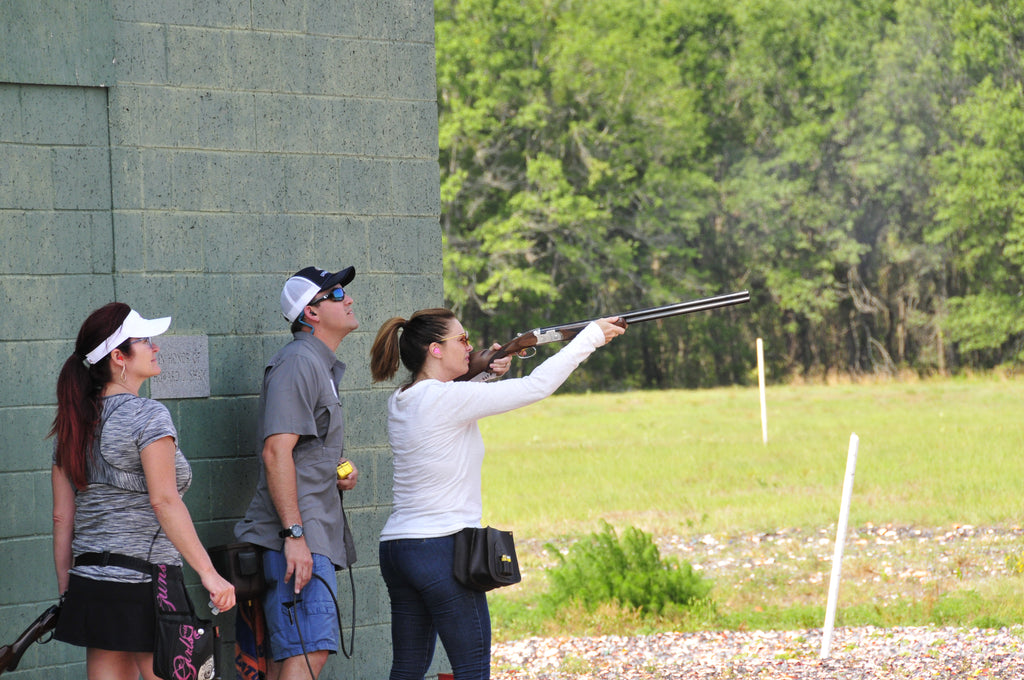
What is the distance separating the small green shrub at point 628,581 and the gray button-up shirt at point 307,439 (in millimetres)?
4415

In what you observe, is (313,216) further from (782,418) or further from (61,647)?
(782,418)

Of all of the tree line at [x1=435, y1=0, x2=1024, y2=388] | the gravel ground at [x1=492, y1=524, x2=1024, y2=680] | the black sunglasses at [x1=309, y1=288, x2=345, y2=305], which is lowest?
the gravel ground at [x1=492, y1=524, x2=1024, y2=680]

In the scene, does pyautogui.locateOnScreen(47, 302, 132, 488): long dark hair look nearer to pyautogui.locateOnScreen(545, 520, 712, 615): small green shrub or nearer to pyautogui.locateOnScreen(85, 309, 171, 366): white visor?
pyautogui.locateOnScreen(85, 309, 171, 366): white visor

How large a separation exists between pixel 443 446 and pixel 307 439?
663mm

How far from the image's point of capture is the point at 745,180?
39.6 metres

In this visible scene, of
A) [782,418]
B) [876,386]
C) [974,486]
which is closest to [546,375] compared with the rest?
[974,486]

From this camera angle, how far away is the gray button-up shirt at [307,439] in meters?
4.59

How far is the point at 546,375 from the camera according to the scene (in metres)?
4.29

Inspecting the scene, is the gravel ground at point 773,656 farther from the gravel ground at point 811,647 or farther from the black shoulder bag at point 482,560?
the black shoulder bag at point 482,560

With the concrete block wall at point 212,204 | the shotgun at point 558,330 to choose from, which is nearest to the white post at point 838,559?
the shotgun at point 558,330

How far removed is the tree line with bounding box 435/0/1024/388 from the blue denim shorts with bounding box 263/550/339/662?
32176mm

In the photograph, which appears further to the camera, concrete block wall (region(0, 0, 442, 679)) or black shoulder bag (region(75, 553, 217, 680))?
concrete block wall (region(0, 0, 442, 679))

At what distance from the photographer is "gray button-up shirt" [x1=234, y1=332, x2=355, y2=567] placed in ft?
Answer: 15.0

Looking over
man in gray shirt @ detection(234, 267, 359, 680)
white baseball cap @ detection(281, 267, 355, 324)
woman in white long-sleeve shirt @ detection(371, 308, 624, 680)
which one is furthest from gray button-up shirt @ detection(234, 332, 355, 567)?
woman in white long-sleeve shirt @ detection(371, 308, 624, 680)
